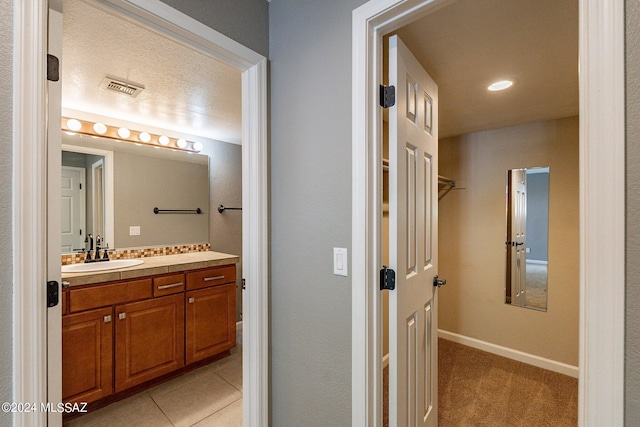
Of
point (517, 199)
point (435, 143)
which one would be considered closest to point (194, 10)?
point (435, 143)

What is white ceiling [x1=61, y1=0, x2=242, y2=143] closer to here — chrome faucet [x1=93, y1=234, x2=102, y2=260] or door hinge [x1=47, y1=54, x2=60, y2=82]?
door hinge [x1=47, y1=54, x2=60, y2=82]

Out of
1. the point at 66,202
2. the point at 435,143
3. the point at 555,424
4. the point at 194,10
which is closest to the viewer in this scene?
the point at 194,10

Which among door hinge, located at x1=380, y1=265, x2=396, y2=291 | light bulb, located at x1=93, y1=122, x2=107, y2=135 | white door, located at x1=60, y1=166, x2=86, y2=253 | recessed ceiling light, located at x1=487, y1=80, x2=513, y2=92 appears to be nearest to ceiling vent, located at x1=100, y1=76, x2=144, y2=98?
light bulb, located at x1=93, y1=122, x2=107, y2=135

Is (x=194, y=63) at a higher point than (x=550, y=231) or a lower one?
higher

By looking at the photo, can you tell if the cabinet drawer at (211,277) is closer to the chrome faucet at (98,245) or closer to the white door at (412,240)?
the chrome faucet at (98,245)

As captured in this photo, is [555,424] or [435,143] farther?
[555,424]

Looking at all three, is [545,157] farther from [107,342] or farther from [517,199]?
[107,342]

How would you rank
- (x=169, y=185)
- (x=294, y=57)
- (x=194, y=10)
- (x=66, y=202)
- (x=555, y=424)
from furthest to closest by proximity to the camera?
(x=169, y=185), (x=66, y=202), (x=555, y=424), (x=294, y=57), (x=194, y=10)

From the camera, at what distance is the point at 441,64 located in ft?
5.46

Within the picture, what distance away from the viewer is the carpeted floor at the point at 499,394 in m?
1.95

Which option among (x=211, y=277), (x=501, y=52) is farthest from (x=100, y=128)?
(x=501, y=52)

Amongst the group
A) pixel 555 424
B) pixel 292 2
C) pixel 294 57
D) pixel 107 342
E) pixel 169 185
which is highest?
pixel 292 2

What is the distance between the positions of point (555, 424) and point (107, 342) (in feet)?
10.1

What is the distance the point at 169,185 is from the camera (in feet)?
9.97
